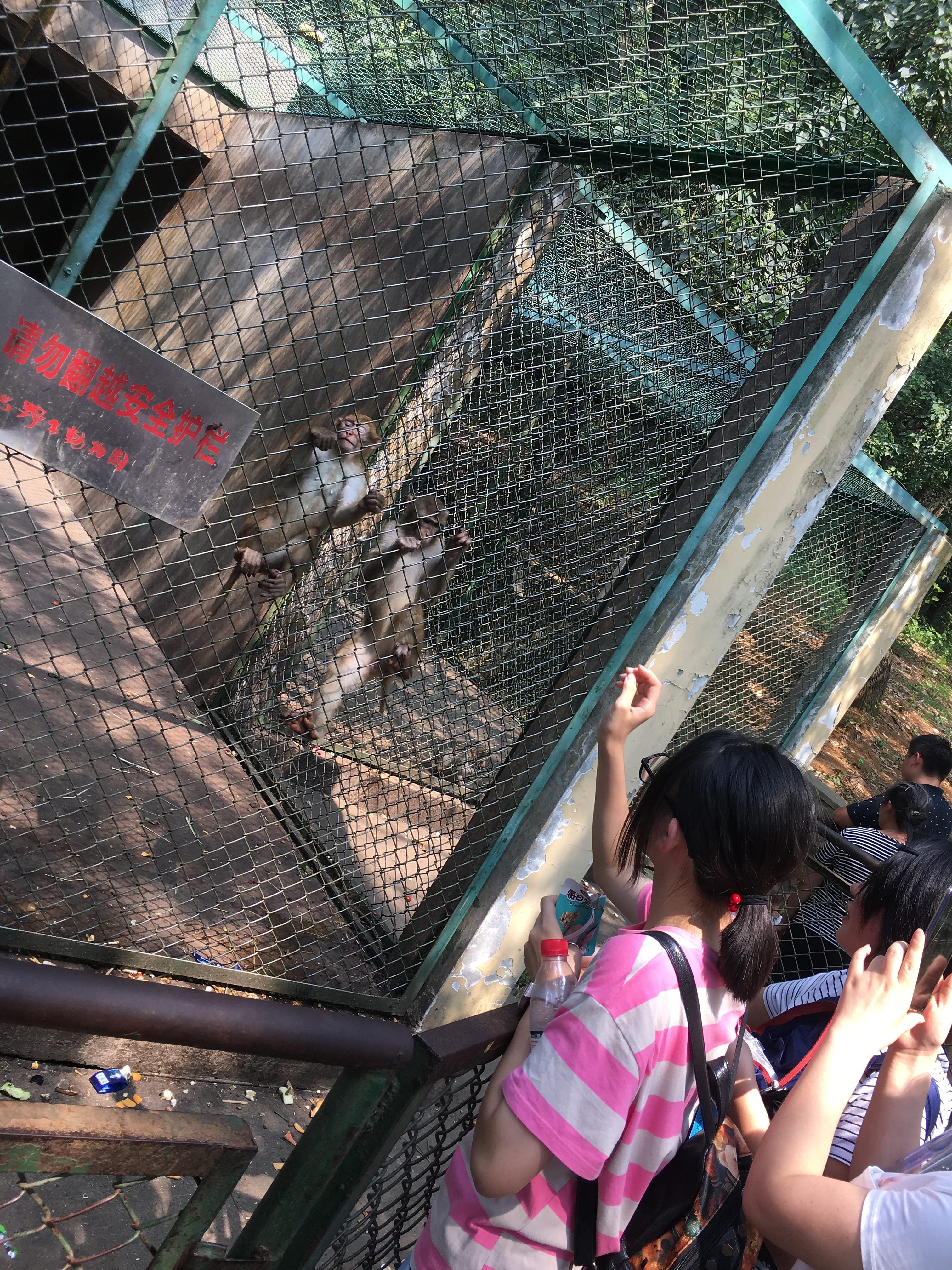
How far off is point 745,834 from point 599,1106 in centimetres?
43

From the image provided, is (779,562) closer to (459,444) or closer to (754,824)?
(754,824)

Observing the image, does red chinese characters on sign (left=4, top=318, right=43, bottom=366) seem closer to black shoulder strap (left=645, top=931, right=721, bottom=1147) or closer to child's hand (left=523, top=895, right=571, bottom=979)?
child's hand (left=523, top=895, right=571, bottom=979)

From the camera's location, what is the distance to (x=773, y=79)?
2301 mm

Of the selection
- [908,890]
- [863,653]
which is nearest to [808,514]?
[908,890]

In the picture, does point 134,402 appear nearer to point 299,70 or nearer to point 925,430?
point 299,70

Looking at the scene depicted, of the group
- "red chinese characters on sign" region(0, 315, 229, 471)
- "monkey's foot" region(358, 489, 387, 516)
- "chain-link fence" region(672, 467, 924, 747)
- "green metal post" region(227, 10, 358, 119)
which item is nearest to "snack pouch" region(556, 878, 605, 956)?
"red chinese characters on sign" region(0, 315, 229, 471)

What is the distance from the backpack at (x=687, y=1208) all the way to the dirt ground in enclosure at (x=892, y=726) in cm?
536

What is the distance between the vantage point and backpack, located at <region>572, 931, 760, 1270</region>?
4.08ft

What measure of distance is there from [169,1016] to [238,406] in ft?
3.90

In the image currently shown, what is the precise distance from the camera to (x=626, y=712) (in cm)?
188

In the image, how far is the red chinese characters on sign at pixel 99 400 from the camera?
154 centimetres

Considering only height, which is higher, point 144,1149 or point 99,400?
point 99,400

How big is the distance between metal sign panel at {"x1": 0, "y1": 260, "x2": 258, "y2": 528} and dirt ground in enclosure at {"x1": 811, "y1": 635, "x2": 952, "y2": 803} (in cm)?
548

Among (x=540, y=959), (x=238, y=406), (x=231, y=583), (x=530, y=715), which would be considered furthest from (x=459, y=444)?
(x=540, y=959)
